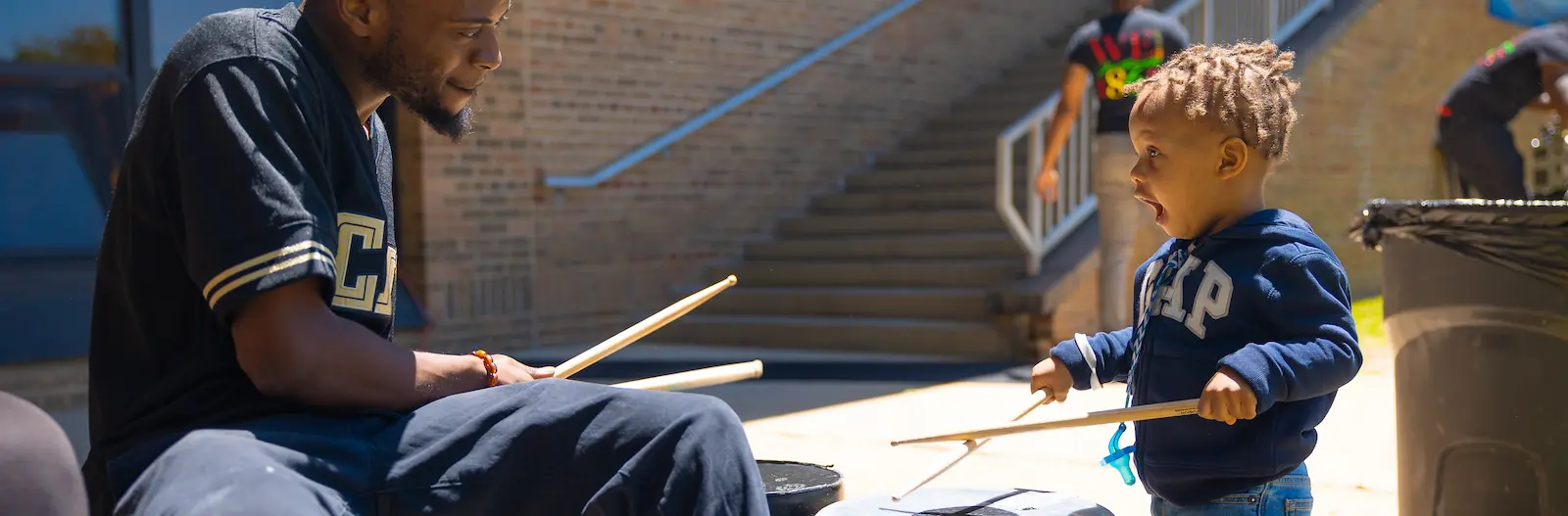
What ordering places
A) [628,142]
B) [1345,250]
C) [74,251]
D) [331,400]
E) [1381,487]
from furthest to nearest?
1. [1345,250]
2. [628,142]
3. [74,251]
4. [1381,487]
5. [331,400]

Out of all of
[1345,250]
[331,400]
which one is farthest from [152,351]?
[1345,250]

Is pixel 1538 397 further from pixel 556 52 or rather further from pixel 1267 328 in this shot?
pixel 556 52

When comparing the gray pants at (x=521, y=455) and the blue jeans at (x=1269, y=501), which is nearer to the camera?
the gray pants at (x=521, y=455)

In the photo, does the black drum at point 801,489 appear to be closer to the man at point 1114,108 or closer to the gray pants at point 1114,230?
the man at point 1114,108

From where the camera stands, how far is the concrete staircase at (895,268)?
27.2 feet

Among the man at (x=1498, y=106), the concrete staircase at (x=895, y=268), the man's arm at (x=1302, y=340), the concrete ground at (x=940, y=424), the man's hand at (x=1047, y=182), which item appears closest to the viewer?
the man's arm at (x=1302, y=340)

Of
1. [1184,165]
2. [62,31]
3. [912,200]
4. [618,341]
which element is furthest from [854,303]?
[618,341]

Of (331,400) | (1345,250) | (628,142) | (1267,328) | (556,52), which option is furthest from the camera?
(1345,250)

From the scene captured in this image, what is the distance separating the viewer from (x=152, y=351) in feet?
5.93

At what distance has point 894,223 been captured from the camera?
9.66 metres

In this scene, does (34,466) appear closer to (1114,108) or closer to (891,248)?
(1114,108)

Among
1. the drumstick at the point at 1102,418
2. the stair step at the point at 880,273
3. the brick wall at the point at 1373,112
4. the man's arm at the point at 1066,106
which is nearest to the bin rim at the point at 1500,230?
the drumstick at the point at 1102,418

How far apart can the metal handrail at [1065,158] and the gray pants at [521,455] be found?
19.0 feet

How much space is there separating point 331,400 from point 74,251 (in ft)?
18.7
